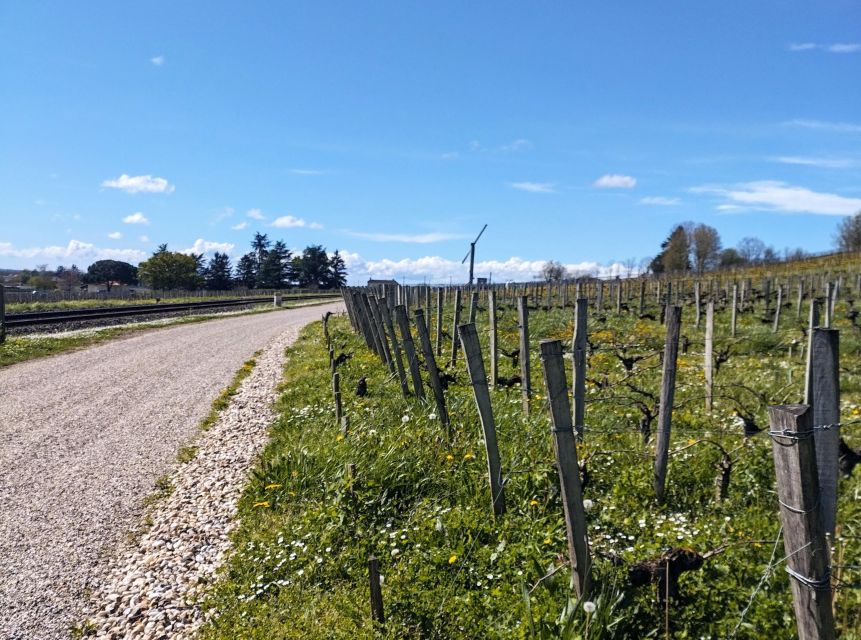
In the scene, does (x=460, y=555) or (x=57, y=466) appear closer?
(x=460, y=555)

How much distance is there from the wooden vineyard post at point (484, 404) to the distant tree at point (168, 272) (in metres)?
89.6

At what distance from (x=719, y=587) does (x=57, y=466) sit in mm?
7697

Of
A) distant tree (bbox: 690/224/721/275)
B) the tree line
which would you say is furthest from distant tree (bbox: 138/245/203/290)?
distant tree (bbox: 690/224/721/275)

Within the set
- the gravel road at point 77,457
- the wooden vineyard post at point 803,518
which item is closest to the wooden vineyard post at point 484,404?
the wooden vineyard post at point 803,518

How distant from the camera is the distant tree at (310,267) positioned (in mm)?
106750

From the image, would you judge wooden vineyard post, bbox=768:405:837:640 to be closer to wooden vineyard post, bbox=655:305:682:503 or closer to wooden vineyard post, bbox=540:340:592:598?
wooden vineyard post, bbox=540:340:592:598

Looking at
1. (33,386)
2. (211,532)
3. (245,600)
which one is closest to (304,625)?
(245,600)

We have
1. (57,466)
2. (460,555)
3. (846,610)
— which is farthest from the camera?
(57,466)

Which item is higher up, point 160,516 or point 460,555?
point 460,555

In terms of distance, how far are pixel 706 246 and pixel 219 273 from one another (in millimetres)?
77350

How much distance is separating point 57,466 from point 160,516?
8.01 feet

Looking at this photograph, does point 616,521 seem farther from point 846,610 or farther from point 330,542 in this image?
point 330,542

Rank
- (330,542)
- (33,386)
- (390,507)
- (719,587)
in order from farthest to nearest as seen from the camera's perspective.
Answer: (33,386), (390,507), (330,542), (719,587)

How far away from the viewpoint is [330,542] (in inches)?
194
